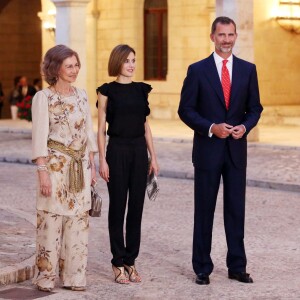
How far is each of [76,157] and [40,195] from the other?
1.26ft

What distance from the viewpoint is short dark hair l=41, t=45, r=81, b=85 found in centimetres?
845

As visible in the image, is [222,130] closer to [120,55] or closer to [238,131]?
[238,131]

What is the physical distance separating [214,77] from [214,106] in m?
0.23

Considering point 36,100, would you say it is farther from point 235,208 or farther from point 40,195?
point 235,208

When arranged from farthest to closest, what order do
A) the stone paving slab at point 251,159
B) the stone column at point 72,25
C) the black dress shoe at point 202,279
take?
the stone column at point 72,25, the stone paving slab at point 251,159, the black dress shoe at point 202,279

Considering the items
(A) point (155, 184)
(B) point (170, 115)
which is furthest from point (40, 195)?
(B) point (170, 115)

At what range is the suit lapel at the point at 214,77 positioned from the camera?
8820mm

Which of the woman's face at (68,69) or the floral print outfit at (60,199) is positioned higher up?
the woman's face at (68,69)

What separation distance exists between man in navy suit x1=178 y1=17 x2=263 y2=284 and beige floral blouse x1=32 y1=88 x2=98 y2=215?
93 centimetres

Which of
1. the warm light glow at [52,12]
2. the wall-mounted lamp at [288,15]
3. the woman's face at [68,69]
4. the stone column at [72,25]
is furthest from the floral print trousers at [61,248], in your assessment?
the warm light glow at [52,12]

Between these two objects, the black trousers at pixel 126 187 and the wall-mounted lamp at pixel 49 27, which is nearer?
the black trousers at pixel 126 187

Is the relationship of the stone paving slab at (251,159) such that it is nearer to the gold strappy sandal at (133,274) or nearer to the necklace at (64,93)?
the gold strappy sandal at (133,274)

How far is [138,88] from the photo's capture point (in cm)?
895

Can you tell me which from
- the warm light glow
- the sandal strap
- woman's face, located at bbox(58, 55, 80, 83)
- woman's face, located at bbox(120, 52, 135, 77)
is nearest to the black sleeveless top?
woman's face, located at bbox(120, 52, 135, 77)
